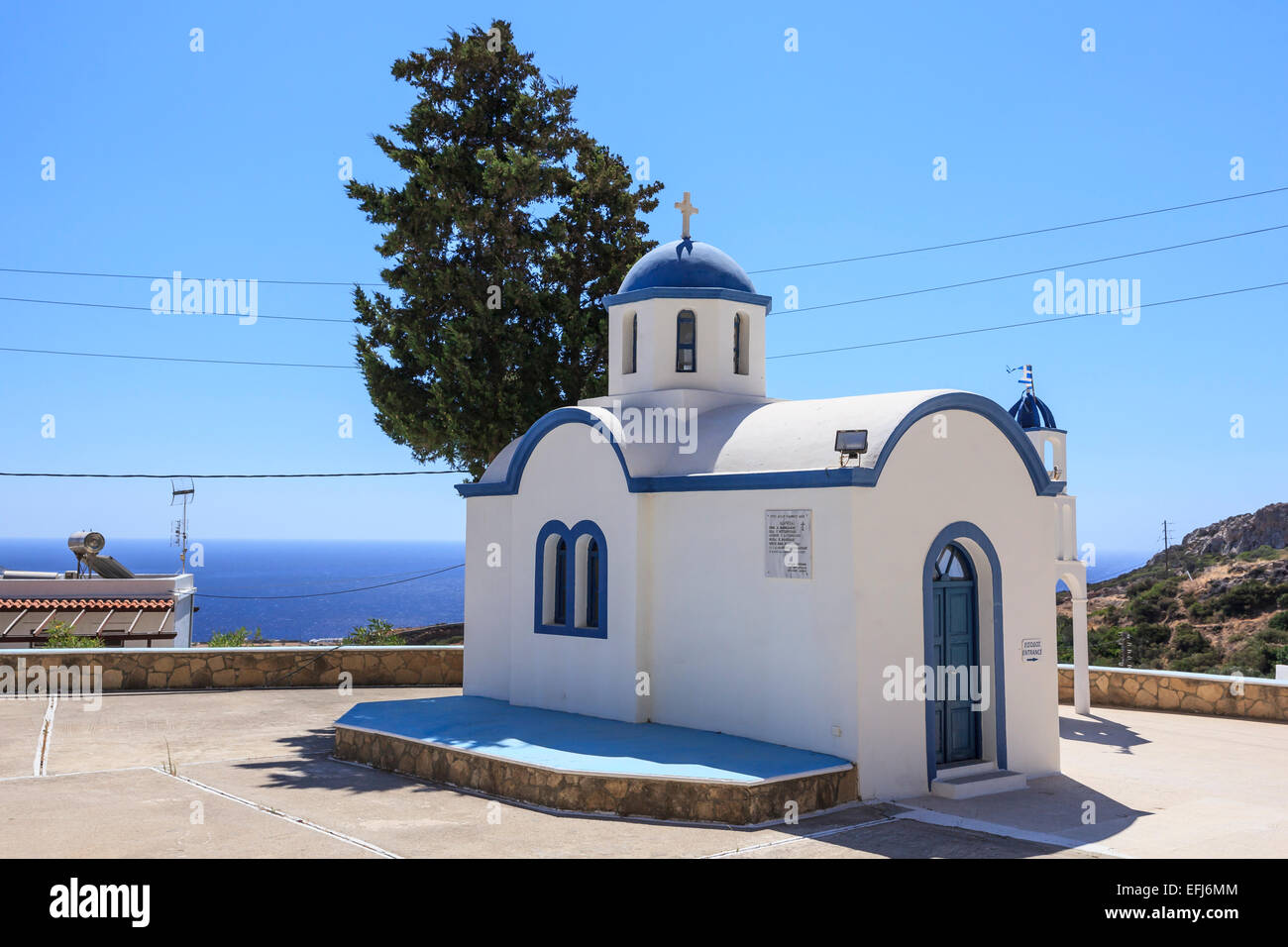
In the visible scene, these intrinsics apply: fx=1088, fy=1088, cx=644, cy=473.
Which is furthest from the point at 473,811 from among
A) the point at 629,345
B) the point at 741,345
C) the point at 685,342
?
the point at 741,345

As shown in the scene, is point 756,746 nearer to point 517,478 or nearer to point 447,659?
point 517,478

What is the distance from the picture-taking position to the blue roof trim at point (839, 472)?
1070 centimetres

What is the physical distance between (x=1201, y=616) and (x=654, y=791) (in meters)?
35.9

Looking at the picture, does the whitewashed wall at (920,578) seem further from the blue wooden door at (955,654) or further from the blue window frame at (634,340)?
the blue window frame at (634,340)

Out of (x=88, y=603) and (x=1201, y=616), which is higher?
(x=88, y=603)

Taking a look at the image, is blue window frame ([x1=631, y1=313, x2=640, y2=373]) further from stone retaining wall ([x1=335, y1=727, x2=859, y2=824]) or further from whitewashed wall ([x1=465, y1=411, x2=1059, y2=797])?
stone retaining wall ([x1=335, y1=727, x2=859, y2=824])

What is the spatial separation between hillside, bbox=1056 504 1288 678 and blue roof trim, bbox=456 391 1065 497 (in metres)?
17.7

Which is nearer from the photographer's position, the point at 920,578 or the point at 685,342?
the point at 920,578

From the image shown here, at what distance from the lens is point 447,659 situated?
1897cm

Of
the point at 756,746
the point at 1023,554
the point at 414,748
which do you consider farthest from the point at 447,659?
the point at 1023,554

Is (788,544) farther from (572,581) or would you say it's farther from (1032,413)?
(1032,413)

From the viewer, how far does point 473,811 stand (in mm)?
10055

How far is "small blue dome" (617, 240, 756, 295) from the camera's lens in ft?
48.2

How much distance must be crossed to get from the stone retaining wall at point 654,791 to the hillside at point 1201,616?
20561 mm
